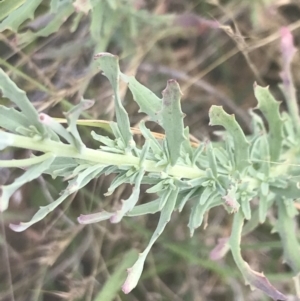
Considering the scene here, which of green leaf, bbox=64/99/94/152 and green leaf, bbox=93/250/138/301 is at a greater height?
green leaf, bbox=64/99/94/152

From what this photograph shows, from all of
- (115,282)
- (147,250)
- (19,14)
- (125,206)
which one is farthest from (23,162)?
(115,282)

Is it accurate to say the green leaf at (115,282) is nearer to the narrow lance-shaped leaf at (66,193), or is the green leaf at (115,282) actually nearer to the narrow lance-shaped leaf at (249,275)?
the narrow lance-shaped leaf at (249,275)

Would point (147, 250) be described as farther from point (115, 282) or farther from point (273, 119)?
point (115, 282)

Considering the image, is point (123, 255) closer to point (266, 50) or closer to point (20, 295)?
point (20, 295)

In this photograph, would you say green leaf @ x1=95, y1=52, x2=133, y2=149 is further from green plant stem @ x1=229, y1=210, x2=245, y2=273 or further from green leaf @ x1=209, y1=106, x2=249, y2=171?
green plant stem @ x1=229, y1=210, x2=245, y2=273

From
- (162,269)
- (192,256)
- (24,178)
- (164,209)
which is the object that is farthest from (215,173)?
(162,269)

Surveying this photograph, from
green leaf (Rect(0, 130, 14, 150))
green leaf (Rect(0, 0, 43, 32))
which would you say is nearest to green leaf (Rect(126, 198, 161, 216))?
green leaf (Rect(0, 130, 14, 150))

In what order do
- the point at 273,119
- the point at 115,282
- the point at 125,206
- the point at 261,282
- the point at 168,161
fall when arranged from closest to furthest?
the point at 125,206, the point at 168,161, the point at 261,282, the point at 273,119, the point at 115,282
